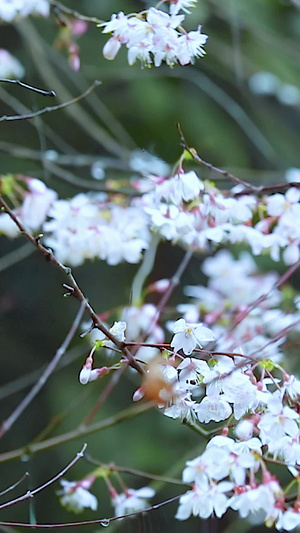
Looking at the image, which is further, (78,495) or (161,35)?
(78,495)

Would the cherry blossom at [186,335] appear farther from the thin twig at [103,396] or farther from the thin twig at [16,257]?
the thin twig at [16,257]

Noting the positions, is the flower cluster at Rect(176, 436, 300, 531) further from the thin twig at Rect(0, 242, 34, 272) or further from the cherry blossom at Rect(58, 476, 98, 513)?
the thin twig at Rect(0, 242, 34, 272)

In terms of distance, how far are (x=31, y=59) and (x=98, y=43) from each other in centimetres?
78

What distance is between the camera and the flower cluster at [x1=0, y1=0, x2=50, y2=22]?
119 centimetres

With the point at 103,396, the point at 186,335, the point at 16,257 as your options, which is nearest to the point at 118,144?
the point at 16,257

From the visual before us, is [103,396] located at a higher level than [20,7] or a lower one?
lower

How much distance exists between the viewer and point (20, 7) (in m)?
1.20

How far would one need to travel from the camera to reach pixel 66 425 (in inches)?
94.4

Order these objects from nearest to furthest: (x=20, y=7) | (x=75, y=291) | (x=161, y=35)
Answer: (x=75, y=291)
(x=161, y=35)
(x=20, y=7)

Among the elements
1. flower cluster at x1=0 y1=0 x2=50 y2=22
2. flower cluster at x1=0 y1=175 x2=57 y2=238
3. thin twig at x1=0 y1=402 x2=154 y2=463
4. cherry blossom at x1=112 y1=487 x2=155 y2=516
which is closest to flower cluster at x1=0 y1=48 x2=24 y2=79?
flower cluster at x1=0 y1=0 x2=50 y2=22

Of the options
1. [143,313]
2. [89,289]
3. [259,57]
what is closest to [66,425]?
[89,289]

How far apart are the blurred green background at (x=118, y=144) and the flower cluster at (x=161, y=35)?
794 mm

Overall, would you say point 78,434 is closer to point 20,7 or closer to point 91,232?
point 91,232

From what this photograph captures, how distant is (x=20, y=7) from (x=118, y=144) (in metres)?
1.05
